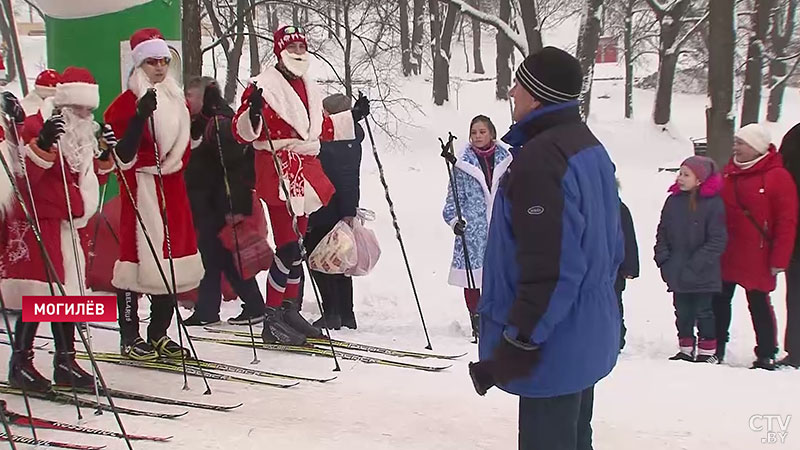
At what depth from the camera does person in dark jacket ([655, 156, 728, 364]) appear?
240 inches

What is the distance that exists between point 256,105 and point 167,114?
56 cm

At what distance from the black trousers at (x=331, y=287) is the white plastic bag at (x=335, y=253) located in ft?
0.46

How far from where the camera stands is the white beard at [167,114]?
490 centimetres

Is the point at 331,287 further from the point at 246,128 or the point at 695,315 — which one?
the point at 695,315

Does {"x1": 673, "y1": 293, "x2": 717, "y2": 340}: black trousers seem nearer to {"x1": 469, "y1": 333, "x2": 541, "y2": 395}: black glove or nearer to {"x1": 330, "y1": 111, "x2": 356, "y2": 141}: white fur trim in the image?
{"x1": 330, "y1": 111, "x2": 356, "y2": 141}: white fur trim

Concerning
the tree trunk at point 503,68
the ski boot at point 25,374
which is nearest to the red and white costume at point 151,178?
the ski boot at point 25,374

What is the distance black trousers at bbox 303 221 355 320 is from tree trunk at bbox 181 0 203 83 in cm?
491

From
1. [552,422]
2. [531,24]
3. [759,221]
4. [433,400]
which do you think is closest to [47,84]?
[433,400]

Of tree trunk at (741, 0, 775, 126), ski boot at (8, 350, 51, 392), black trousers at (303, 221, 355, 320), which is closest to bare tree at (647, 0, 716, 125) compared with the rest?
tree trunk at (741, 0, 775, 126)

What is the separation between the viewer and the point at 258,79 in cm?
554

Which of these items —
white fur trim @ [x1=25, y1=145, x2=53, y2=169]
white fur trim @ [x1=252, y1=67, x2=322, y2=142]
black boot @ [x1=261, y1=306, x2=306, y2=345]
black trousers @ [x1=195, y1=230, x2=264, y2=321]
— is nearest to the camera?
white fur trim @ [x1=25, y1=145, x2=53, y2=169]

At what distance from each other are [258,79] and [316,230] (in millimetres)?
1619

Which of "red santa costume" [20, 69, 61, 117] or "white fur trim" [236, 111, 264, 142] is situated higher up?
"red santa costume" [20, 69, 61, 117]

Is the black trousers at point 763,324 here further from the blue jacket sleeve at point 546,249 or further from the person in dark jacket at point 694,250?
the blue jacket sleeve at point 546,249
